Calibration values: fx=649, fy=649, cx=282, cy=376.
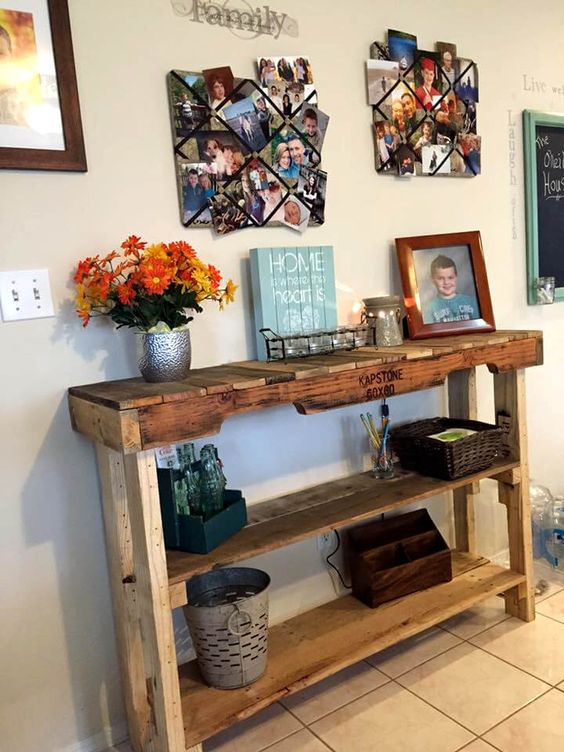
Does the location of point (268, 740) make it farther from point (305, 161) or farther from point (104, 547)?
point (305, 161)

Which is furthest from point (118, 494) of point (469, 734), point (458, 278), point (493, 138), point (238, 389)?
point (493, 138)

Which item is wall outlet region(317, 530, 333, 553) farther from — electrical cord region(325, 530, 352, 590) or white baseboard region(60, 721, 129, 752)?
white baseboard region(60, 721, 129, 752)

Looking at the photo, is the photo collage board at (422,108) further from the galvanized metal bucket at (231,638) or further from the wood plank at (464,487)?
the galvanized metal bucket at (231,638)

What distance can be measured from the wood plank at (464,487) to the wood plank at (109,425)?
4.35 ft

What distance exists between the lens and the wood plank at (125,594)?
5.19 ft

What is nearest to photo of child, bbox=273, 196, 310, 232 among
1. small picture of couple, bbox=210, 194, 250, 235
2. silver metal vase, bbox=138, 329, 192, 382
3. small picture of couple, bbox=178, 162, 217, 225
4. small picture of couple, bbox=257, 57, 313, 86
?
small picture of couple, bbox=210, 194, 250, 235

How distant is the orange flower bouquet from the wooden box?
0.99 meters

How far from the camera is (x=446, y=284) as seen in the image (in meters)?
2.13

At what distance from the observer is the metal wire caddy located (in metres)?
1.75

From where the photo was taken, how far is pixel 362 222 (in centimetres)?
206

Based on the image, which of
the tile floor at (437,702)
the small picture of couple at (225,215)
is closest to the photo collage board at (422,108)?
the small picture of couple at (225,215)

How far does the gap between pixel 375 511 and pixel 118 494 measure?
69 cm

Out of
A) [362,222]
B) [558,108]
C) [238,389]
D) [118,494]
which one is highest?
[558,108]

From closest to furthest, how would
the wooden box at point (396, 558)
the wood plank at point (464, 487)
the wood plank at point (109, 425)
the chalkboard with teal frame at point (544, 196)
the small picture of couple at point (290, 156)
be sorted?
the wood plank at point (109, 425), the small picture of couple at point (290, 156), the wooden box at point (396, 558), the wood plank at point (464, 487), the chalkboard with teal frame at point (544, 196)
